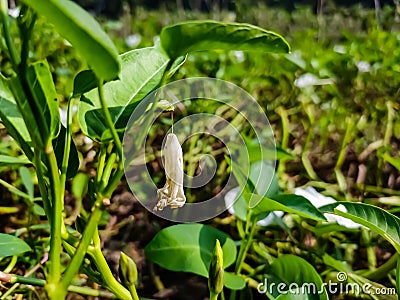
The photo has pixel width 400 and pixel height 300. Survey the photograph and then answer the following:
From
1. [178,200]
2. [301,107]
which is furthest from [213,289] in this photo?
[301,107]

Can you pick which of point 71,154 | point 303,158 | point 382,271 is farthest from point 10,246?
point 303,158

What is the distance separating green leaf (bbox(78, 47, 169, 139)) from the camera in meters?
0.35

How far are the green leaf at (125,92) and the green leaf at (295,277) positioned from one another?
0.57 ft

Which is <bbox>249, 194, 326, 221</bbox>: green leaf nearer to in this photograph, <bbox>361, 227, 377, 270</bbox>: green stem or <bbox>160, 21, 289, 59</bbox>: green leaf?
<bbox>160, 21, 289, 59</bbox>: green leaf

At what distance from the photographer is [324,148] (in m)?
0.97

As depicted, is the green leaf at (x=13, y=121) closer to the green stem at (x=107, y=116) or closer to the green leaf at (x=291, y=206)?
the green stem at (x=107, y=116)

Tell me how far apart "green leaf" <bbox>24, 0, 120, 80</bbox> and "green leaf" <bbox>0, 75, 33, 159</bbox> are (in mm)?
89

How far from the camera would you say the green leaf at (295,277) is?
0.42 meters

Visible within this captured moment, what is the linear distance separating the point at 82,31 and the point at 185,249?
0.96ft

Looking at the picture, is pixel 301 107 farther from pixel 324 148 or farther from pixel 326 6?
pixel 326 6

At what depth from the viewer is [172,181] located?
35 cm

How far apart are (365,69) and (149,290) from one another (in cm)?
91

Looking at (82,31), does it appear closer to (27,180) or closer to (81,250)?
(81,250)

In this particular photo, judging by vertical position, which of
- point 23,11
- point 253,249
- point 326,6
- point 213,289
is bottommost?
point 326,6
